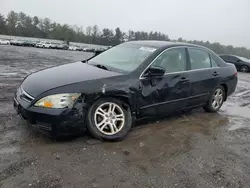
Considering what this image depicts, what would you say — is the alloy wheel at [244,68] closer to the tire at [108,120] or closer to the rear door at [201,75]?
the rear door at [201,75]

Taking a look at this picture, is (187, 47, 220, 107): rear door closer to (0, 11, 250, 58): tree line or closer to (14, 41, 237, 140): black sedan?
(14, 41, 237, 140): black sedan

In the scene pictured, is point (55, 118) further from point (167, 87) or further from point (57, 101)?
point (167, 87)

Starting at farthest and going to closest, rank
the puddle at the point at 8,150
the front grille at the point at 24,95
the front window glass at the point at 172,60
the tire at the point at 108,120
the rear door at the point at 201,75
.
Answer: the rear door at the point at 201,75 < the front window glass at the point at 172,60 < the tire at the point at 108,120 < the front grille at the point at 24,95 < the puddle at the point at 8,150

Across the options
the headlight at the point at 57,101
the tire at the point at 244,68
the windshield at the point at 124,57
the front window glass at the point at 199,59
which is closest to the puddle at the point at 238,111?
the front window glass at the point at 199,59

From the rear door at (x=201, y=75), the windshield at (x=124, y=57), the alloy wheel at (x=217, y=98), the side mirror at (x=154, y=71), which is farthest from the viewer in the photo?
the alloy wheel at (x=217, y=98)

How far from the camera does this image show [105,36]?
8900 cm

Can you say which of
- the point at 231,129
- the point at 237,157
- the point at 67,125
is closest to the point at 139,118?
the point at 67,125

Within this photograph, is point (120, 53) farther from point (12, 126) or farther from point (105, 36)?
point (105, 36)

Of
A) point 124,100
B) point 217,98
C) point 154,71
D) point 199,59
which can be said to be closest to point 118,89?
point 124,100

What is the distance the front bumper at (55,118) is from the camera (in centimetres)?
312

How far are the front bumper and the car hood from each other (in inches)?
9.6

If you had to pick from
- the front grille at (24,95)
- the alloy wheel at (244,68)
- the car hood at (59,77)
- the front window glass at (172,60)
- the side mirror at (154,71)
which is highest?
the front window glass at (172,60)

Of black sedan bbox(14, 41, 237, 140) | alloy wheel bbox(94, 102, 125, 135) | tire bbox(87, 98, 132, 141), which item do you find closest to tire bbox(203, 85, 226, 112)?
→ black sedan bbox(14, 41, 237, 140)

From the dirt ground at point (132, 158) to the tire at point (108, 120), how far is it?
0.13 meters
